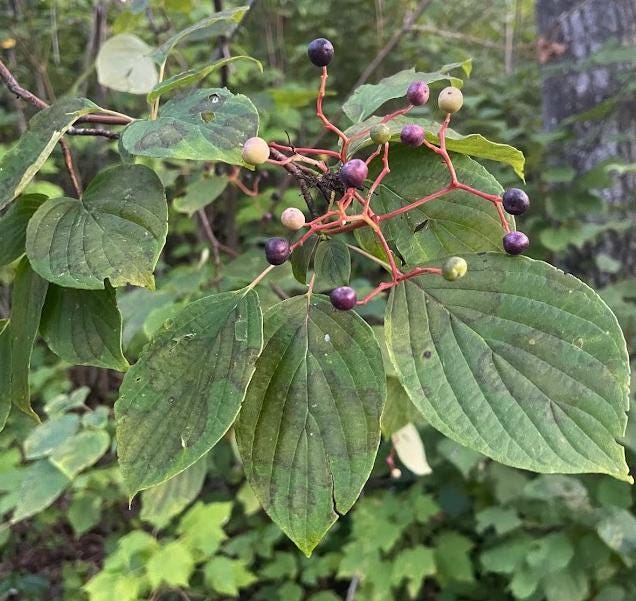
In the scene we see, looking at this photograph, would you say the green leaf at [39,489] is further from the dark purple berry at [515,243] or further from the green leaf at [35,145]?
the dark purple berry at [515,243]

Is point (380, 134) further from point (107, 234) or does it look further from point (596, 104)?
point (596, 104)

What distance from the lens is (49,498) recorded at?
1385mm

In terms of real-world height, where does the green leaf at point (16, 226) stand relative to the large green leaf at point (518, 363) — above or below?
above

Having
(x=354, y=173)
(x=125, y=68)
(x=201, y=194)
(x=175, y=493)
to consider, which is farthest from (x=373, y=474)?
(x=354, y=173)

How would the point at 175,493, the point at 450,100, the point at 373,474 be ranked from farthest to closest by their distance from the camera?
the point at 373,474, the point at 175,493, the point at 450,100

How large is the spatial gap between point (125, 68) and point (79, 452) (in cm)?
86

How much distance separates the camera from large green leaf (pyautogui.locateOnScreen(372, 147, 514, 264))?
0.57m

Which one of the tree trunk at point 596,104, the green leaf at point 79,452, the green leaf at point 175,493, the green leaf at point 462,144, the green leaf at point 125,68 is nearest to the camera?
the green leaf at point 462,144

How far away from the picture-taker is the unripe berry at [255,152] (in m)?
0.45

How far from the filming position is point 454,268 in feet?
1.48

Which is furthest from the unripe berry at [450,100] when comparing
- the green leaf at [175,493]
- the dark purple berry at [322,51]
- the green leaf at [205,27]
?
the green leaf at [175,493]

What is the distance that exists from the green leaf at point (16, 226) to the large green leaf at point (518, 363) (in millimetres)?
374

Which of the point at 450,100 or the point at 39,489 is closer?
the point at 450,100

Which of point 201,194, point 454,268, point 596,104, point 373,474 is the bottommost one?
point 373,474
